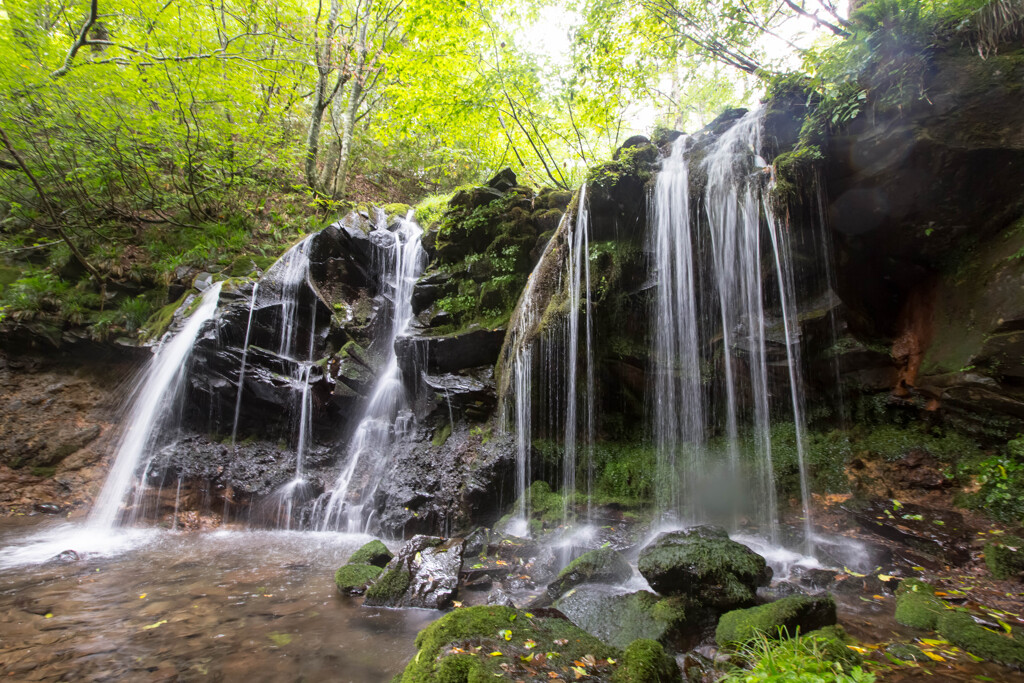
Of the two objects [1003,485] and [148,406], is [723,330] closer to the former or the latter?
[1003,485]

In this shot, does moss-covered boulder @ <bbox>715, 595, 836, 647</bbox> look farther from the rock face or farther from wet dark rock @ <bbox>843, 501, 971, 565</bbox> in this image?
the rock face

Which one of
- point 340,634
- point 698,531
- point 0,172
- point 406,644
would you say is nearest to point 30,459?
point 0,172

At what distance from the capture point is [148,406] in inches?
370

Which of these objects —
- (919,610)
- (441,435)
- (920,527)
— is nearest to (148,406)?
(441,435)

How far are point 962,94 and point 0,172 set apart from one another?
19.1 metres

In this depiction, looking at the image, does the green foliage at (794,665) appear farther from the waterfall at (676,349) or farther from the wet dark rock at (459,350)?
the wet dark rock at (459,350)

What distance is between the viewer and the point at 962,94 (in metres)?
5.89

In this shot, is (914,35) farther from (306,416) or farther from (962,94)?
(306,416)

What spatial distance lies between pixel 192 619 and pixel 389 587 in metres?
1.80

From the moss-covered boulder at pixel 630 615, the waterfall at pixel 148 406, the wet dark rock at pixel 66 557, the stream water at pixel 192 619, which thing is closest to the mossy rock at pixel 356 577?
the stream water at pixel 192 619

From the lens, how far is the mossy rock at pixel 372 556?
559cm

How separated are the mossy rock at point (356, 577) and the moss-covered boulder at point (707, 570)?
302cm

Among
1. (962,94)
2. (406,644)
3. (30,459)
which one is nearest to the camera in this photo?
(406,644)

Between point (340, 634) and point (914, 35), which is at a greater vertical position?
point (914, 35)
